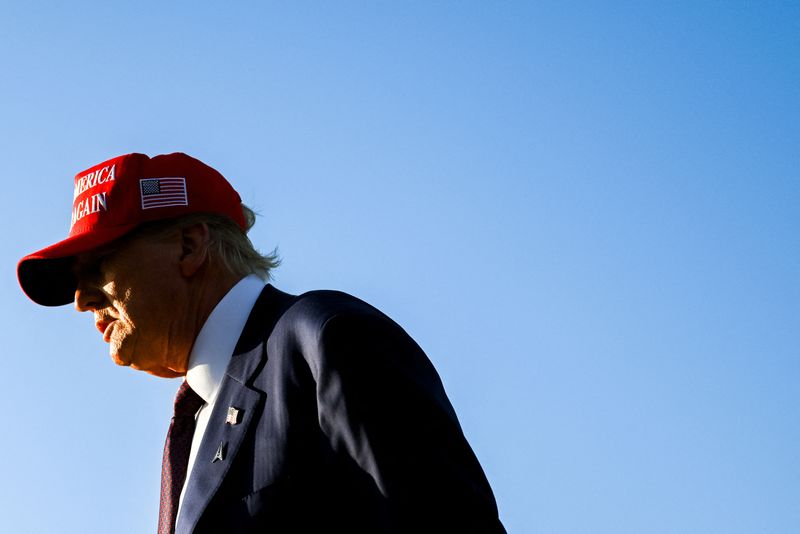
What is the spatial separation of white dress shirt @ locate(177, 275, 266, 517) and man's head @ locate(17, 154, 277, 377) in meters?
0.07

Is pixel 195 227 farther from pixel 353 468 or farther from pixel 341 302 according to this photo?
pixel 353 468

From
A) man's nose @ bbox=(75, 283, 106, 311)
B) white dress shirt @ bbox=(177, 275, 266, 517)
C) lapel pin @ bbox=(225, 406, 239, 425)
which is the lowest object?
lapel pin @ bbox=(225, 406, 239, 425)

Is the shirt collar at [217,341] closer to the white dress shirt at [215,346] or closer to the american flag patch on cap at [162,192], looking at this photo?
the white dress shirt at [215,346]

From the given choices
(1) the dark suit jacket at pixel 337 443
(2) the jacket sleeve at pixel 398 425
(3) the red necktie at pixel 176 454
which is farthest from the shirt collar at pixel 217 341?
(2) the jacket sleeve at pixel 398 425

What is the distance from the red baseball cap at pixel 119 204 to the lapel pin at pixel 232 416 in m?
0.96

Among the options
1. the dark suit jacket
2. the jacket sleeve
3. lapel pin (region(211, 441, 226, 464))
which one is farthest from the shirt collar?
the jacket sleeve

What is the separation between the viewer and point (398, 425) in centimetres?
344

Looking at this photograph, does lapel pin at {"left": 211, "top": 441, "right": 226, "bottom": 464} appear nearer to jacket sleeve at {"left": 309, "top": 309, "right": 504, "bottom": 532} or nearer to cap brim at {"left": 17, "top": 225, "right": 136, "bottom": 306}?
jacket sleeve at {"left": 309, "top": 309, "right": 504, "bottom": 532}

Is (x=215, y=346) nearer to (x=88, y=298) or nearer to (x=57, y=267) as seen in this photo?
(x=88, y=298)

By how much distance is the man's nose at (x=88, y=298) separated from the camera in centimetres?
464

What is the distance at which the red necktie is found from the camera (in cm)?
420

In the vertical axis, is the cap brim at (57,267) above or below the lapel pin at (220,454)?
above

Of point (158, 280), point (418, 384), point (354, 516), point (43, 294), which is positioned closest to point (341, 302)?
point (418, 384)

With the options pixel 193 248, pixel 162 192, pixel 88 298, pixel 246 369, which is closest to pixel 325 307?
pixel 246 369
